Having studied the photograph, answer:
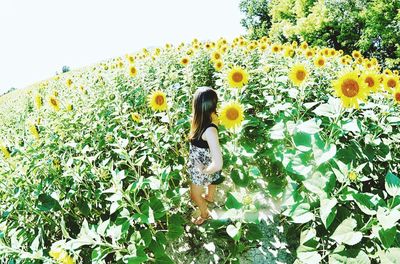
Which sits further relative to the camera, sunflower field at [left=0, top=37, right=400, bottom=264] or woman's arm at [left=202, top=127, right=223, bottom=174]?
woman's arm at [left=202, top=127, right=223, bottom=174]

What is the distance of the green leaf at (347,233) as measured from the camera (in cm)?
189

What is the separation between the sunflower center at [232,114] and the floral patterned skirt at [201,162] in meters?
0.41

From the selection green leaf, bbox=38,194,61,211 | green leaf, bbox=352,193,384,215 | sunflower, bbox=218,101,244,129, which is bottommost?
green leaf, bbox=352,193,384,215

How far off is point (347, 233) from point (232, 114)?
1268 millimetres

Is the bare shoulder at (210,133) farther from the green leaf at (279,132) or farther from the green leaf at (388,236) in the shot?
the green leaf at (388,236)

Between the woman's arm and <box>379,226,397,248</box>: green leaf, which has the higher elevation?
the woman's arm

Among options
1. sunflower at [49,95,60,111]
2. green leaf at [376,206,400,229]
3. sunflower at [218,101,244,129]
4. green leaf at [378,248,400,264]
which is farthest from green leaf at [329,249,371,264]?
sunflower at [49,95,60,111]

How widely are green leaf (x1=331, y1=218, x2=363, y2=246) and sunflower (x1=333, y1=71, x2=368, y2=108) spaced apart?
866mm

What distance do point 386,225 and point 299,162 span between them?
70 cm

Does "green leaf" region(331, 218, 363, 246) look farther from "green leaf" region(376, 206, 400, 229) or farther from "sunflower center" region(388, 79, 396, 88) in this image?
"sunflower center" region(388, 79, 396, 88)

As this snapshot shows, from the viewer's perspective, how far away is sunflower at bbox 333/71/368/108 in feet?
7.39

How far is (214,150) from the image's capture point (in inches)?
103

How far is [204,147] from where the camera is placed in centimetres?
282

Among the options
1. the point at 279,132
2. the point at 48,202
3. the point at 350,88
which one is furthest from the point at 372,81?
the point at 48,202
